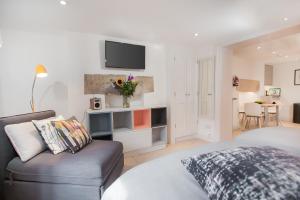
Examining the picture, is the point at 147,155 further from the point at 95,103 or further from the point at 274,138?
the point at 274,138

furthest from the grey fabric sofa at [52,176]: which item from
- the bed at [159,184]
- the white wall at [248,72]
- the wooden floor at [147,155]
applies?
the white wall at [248,72]

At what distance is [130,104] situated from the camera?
3236 millimetres

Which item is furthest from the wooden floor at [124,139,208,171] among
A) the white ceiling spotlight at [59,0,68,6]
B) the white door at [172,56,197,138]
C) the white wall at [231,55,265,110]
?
the white wall at [231,55,265,110]

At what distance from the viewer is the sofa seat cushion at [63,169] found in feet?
4.66

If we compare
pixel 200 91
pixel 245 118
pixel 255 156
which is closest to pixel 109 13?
pixel 255 156

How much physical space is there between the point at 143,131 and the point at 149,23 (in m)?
1.77

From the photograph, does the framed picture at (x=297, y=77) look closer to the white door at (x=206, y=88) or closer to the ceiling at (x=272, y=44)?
the ceiling at (x=272, y=44)

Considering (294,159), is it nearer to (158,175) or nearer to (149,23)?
(158,175)

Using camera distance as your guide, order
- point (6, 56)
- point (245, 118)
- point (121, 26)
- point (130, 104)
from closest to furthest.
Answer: point (6, 56) → point (121, 26) → point (130, 104) → point (245, 118)

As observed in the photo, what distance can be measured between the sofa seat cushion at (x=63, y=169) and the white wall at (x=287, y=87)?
6.65m

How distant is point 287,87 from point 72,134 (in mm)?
6925

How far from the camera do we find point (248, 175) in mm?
549

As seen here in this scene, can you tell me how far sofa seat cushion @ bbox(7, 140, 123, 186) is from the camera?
4.66 feet

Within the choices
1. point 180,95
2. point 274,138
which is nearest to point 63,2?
point 274,138
